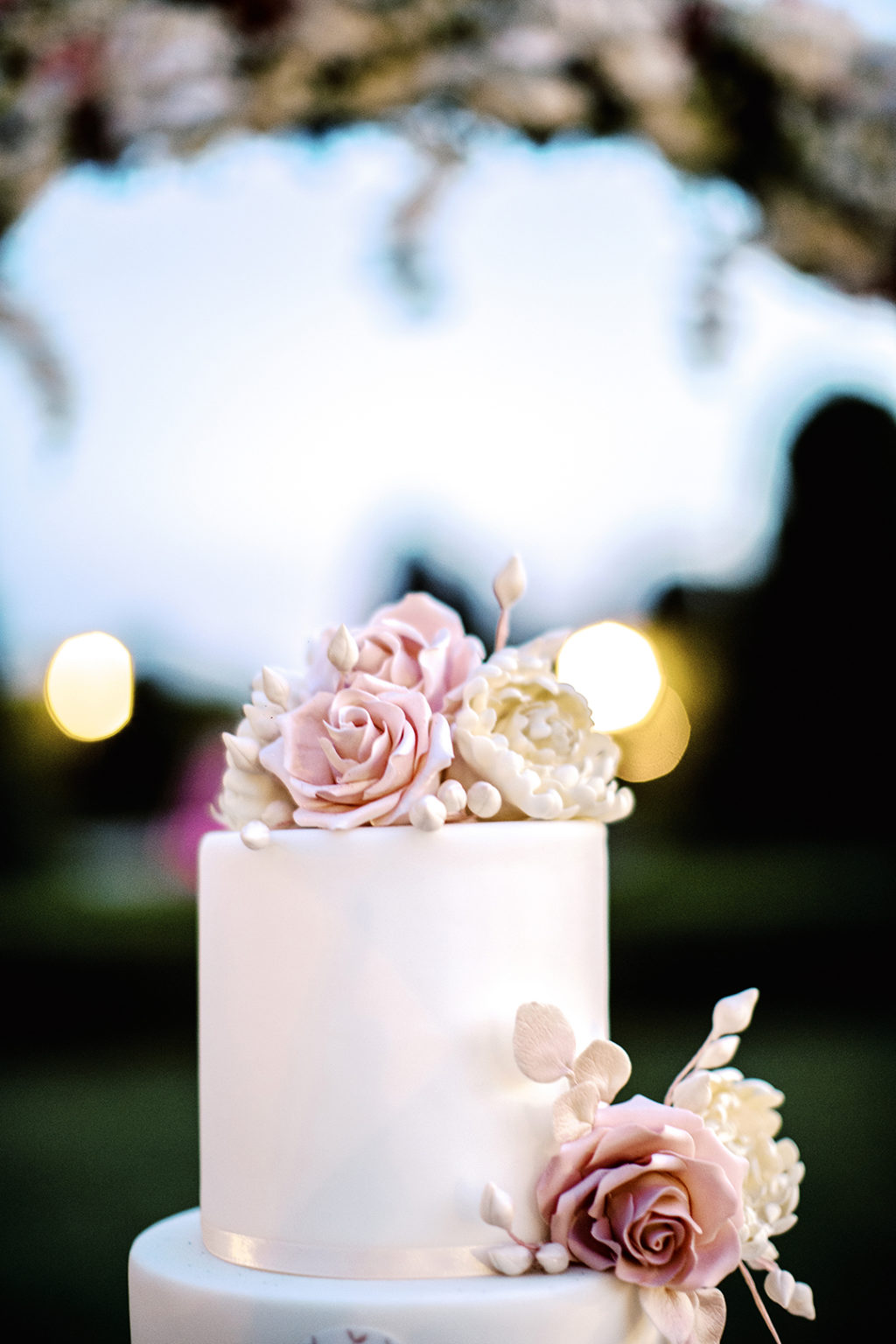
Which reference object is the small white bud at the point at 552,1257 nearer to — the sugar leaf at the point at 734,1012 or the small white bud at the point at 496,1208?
the small white bud at the point at 496,1208

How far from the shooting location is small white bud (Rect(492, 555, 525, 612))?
131cm

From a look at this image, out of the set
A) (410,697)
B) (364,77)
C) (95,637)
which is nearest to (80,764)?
(95,637)

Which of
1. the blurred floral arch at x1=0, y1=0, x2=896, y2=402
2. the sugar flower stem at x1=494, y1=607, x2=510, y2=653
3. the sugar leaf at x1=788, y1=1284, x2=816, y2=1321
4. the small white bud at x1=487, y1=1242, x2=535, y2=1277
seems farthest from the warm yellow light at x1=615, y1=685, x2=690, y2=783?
the small white bud at x1=487, y1=1242, x2=535, y2=1277

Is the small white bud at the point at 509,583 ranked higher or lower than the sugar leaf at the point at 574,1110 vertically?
higher

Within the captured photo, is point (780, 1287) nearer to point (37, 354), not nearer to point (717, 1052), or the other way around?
point (717, 1052)

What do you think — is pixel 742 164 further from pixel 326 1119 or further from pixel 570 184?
pixel 326 1119

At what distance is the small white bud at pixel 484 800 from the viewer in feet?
3.79

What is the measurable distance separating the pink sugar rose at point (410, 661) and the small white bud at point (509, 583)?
0.19ft

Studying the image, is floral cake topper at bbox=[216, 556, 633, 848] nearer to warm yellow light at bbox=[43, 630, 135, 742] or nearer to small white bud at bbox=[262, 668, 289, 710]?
small white bud at bbox=[262, 668, 289, 710]

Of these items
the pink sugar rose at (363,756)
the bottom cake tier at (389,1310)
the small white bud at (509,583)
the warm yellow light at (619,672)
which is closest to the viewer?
the bottom cake tier at (389,1310)

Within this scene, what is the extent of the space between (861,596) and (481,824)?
4727 mm

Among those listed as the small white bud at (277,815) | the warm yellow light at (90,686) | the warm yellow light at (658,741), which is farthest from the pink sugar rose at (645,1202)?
Result: the warm yellow light at (90,686)

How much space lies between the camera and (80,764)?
18.1 feet

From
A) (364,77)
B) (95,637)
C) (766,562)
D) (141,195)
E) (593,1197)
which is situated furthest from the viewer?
(766,562)
